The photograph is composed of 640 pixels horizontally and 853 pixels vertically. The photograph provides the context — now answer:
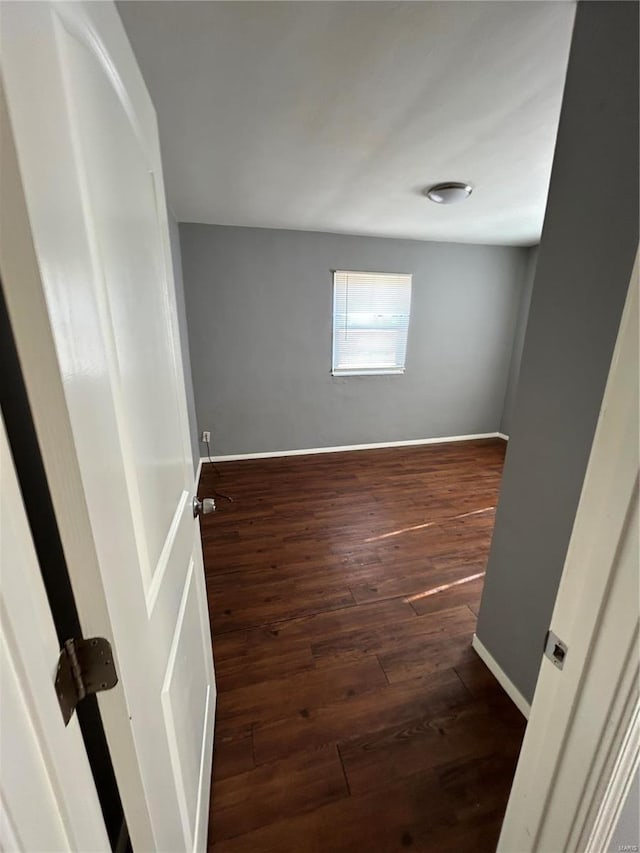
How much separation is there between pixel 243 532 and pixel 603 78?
9.14 ft

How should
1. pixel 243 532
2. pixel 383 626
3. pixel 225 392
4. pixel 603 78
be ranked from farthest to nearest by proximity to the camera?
1. pixel 225 392
2. pixel 243 532
3. pixel 383 626
4. pixel 603 78

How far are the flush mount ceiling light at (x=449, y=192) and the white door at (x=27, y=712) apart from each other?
2.73 metres

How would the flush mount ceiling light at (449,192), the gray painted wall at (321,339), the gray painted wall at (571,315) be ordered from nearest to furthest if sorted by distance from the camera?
the gray painted wall at (571,315) → the flush mount ceiling light at (449,192) → the gray painted wall at (321,339)

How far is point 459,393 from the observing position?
4.62 m

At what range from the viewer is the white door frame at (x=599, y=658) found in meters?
0.54

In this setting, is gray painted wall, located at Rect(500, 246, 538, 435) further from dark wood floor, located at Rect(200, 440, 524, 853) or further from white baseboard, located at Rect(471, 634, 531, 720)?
white baseboard, located at Rect(471, 634, 531, 720)

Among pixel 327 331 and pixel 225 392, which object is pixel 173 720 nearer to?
pixel 225 392

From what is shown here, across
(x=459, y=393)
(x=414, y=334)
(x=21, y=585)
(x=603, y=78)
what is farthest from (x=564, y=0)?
(x=459, y=393)

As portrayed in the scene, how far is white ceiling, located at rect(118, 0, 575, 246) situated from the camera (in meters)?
1.09

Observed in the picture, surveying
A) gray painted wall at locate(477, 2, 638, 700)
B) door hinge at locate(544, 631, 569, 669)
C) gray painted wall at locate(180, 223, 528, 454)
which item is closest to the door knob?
door hinge at locate(544, 631, 569, 669)

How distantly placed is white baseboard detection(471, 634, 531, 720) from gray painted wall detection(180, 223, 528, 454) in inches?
111

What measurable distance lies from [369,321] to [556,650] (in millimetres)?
3750

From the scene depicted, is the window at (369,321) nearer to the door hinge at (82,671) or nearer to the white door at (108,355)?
the white door at (108,355)

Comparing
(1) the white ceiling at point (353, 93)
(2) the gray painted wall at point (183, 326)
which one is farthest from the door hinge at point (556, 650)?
(2) the gray painted wall at point (183, 326)
